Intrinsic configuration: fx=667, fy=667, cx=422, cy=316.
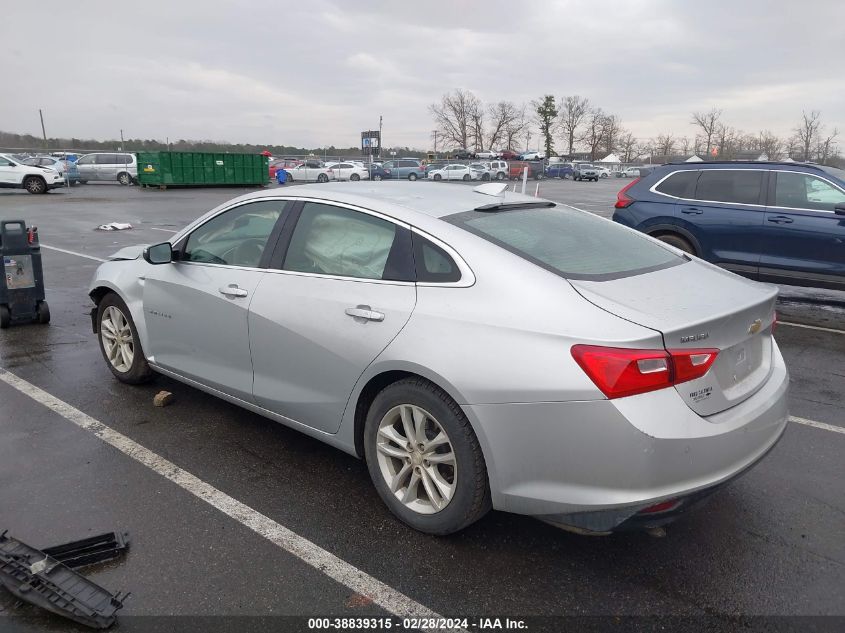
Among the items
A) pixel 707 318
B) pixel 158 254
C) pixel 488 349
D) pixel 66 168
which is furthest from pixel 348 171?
pixel 707 318

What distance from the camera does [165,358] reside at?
4457mm

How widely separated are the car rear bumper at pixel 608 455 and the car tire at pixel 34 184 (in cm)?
3076

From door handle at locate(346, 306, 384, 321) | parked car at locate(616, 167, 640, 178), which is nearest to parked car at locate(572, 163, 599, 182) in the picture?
parked car at locate(616, 167, 640, 178)

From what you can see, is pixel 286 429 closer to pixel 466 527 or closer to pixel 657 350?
pixel 466 527

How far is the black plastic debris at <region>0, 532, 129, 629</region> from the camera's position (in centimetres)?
248

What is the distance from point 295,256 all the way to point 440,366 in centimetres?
130

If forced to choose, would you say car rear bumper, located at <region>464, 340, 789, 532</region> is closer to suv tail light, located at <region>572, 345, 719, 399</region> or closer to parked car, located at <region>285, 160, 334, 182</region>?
suv tail light, located at <region>572, 345, 719, 399</region>

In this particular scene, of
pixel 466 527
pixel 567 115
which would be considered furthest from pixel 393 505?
pixel 567 115

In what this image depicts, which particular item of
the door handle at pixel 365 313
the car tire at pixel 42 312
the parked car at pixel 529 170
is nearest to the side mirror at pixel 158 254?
the door handle at pixel 365 313

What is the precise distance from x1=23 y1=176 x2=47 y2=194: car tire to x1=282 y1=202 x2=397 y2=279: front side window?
29251 millimetres

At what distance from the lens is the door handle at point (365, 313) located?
3.10 m

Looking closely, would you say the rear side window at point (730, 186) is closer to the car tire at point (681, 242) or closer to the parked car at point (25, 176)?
the car tire at point (681, 242)

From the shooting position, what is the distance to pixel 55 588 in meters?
2.56

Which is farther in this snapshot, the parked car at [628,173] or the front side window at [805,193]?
the parked car at [628,173]
